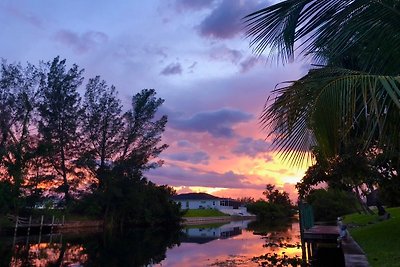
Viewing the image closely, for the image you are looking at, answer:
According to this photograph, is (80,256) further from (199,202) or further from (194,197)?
(194,197)

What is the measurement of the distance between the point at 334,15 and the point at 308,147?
2077mm

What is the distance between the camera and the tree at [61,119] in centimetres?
4838

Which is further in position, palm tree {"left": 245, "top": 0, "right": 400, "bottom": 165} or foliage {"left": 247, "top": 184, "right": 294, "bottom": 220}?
foliage {"left": 247, "top": 184, "right": 294, "bottom": 220}

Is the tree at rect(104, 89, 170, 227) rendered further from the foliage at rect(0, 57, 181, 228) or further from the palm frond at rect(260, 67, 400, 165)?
the palm frond at rect(260, 67, 400, 165)

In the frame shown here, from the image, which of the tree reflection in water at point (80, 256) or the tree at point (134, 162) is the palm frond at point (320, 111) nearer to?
the tree reflection in water at point (80, 256)

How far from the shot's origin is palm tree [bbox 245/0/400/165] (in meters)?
5.26

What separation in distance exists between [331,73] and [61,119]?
4737 centimetres

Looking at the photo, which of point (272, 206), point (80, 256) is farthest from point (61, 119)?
point (272, 206)

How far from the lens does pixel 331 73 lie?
242 inches

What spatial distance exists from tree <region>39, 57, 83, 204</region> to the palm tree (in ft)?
148

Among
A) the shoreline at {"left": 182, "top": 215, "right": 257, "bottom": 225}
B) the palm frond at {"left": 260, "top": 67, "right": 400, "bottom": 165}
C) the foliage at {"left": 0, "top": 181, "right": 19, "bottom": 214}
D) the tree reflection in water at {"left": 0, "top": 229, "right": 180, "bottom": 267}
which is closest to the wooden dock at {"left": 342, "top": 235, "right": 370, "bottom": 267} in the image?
the palm frond at {"left": 260, "top": 67, "right": 400, "bottom": 165}

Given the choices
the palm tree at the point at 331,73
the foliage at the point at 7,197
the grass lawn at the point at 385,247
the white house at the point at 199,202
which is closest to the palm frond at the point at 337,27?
the palm tree at the point at 331,73

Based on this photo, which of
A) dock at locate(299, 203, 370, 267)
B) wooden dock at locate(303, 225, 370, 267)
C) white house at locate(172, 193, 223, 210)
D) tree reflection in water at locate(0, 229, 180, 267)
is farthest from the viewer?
white house at locate(172, 193, 223, 210)

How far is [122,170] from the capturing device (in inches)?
2058
